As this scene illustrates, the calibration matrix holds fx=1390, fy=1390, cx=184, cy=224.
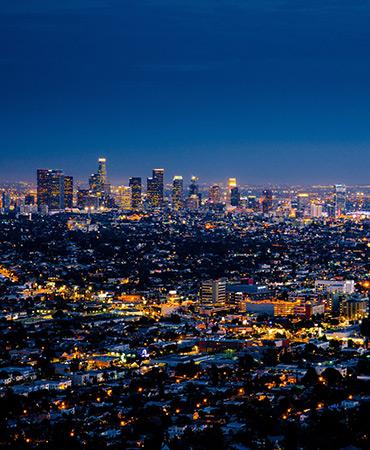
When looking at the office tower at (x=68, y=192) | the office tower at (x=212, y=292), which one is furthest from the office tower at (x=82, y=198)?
the office tower at (x=212, y=292)

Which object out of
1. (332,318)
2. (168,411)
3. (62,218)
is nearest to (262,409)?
(168,411)

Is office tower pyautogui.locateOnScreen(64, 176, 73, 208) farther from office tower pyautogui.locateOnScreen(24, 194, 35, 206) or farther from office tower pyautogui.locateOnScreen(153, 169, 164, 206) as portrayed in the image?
office tower pyautogui.locateOnScreen(153, 169, 164, 206)

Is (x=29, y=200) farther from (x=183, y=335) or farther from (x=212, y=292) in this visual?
(x=183, y=335)

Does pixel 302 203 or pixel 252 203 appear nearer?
pixel 252 203

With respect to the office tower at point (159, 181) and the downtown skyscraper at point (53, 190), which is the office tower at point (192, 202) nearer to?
the office tower at point (159, 181)

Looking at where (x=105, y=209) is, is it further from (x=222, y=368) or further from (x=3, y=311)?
(x=222, y=368)

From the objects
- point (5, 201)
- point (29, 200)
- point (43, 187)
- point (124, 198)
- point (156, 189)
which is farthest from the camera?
point (124, 198)

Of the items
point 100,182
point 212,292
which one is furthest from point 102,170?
point 212,292
